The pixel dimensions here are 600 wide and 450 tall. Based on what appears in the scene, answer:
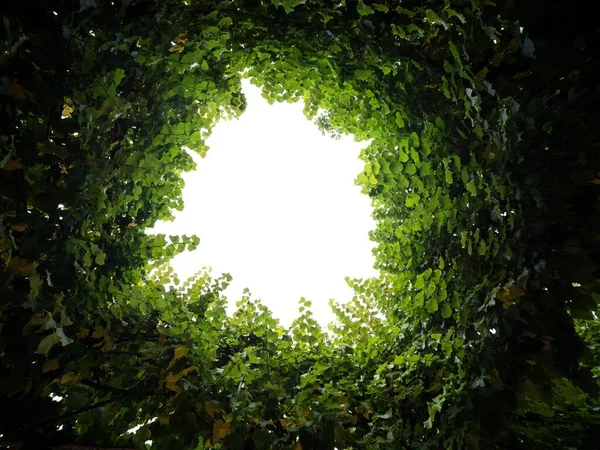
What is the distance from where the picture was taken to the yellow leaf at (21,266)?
2.12m

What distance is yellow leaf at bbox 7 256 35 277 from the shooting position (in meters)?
2.12

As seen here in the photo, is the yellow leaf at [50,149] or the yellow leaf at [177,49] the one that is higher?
the yellow leaf at [177,49]

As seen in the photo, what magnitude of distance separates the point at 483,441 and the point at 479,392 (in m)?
0.37

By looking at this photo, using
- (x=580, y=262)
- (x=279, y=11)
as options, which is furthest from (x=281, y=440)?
(x=279, y=11)

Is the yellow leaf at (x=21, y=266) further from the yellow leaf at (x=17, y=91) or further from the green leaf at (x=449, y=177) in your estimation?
the green leaf at (x=449, y=177)

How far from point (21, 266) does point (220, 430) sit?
1.78 meters

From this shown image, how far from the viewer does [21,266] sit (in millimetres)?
2148

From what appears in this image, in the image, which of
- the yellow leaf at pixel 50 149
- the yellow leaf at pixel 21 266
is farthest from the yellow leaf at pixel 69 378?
the yellow leaf at pixel 50 149

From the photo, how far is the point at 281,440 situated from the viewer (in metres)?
2.36

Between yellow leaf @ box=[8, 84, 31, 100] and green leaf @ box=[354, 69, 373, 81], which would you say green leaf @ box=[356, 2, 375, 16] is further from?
yellow leaf @ box=[8, 84, 31, 100]

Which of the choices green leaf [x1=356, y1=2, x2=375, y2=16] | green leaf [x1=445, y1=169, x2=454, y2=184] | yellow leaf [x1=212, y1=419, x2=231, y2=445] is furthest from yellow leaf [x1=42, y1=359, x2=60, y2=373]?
green leaf [x1=356, y1=2, x2=375, y2=16]

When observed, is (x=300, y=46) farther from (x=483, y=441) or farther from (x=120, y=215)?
(x=483, y=441)

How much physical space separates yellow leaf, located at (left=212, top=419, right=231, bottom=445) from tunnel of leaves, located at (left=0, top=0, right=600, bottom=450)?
0.4 inches

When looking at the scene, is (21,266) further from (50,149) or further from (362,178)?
(362,178)
